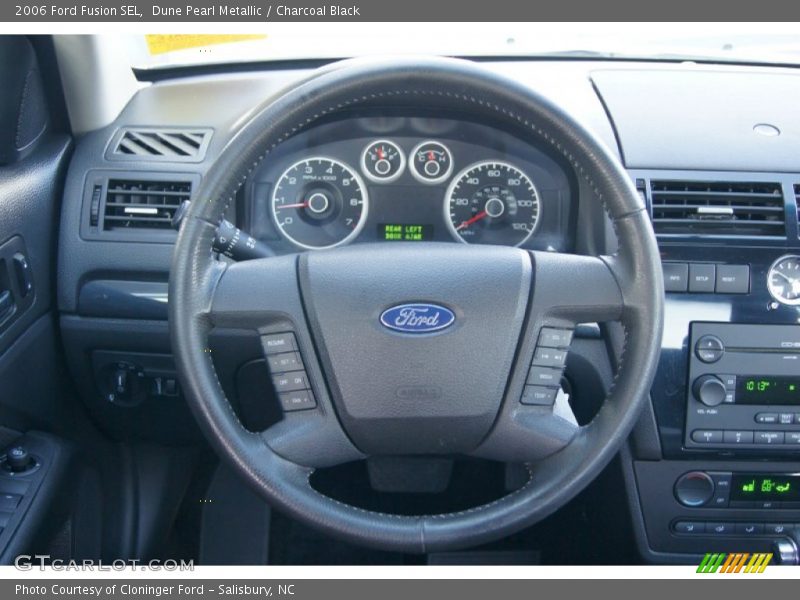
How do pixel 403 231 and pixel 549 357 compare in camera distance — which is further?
pixel 403 231

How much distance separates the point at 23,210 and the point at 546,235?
3.59 feet

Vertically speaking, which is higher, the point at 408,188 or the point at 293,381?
the point at 408,188

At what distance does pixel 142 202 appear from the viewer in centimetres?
201

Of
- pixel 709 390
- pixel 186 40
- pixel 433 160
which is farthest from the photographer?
pixel 186 40

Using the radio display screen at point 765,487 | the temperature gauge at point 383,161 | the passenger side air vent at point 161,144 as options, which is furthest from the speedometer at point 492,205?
the radio display screen at point 765,487

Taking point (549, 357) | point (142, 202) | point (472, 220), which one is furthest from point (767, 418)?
point (142, 202)

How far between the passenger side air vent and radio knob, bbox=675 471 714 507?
1.26 m

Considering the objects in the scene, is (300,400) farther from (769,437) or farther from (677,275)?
(769,437)

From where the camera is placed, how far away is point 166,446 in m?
2.36

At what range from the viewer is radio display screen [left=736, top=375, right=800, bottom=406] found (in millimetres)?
1876

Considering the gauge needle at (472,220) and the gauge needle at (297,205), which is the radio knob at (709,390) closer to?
the gauge needle at (472,220)

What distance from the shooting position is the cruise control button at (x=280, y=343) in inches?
60.6

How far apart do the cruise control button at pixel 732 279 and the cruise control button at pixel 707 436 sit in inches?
11.4

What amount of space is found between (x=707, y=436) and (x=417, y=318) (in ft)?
2.53
